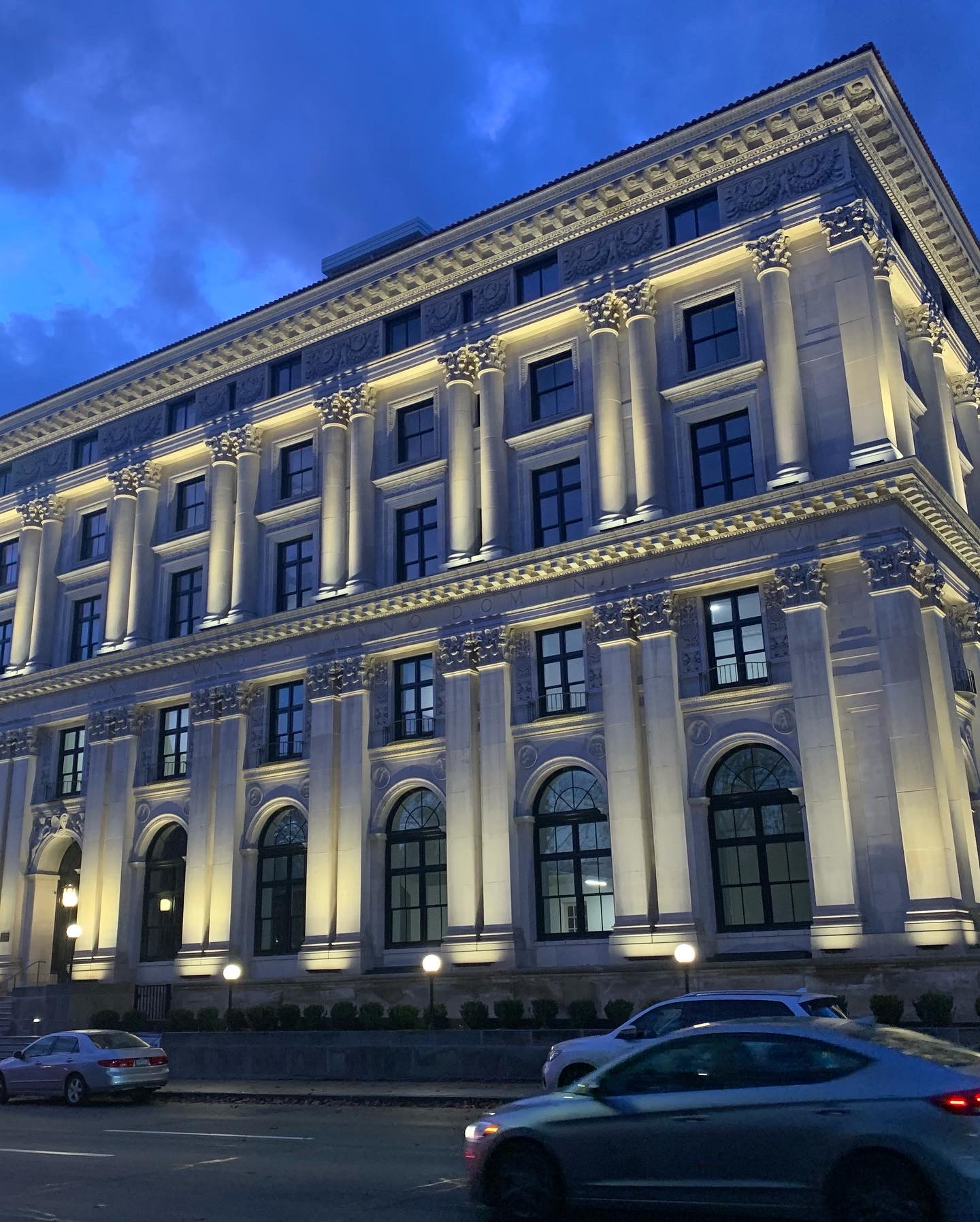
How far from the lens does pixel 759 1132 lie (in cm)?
881

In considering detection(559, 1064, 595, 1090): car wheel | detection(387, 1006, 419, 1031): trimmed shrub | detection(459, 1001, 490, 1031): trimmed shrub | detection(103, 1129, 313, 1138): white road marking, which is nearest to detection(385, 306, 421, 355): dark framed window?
detection(387, 1006, 419, 1031): trimmed shrub

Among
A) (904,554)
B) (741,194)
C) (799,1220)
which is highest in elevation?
(741,194)

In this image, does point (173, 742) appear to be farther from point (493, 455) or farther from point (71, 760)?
point (493, 455)

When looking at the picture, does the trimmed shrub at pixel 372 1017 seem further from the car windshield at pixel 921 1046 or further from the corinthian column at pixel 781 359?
the car windshield at pixel 921 1046

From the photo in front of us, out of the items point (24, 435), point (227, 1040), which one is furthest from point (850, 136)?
point (24, 435)

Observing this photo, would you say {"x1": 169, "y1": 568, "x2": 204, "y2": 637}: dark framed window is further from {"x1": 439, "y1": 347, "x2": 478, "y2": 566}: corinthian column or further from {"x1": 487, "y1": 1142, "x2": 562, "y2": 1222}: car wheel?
{"x1": 487, "y1": 1142, "x2": 562, "y2": 1222}: car wheel

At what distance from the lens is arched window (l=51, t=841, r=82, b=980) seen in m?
43.2

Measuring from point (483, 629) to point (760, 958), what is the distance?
39.3 ft

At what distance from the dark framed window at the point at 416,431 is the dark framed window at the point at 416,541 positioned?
1.85 meters

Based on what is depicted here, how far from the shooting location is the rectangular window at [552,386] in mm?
36438

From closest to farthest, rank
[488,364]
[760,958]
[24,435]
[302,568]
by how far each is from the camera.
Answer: [760,958]
[488,364]
[302,568]
[24,435]

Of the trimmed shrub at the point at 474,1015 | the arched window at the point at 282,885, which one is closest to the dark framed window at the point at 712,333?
the trimmed shrub at the point at 474,1015

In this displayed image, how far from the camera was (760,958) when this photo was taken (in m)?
28.3

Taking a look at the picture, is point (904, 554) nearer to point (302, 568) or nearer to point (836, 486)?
point (836, 486)
